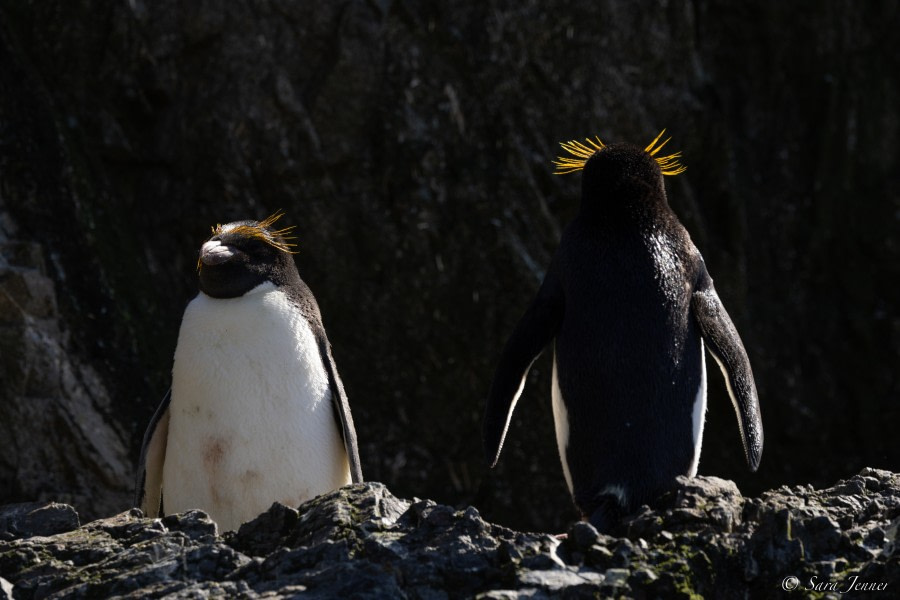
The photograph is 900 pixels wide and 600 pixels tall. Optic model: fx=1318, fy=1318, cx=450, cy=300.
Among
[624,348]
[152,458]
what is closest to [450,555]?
[624,348]

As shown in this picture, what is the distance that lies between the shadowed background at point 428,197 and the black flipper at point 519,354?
204 cm

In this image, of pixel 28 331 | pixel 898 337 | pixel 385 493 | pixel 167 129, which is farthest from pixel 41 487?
pixel 898 337

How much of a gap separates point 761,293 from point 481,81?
198 cm

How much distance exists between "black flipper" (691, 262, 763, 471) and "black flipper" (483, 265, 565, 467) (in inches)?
18.9

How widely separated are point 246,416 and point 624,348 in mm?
1402

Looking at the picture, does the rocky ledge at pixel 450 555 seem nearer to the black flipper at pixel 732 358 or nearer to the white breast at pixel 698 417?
the white breast at pixel 698 417

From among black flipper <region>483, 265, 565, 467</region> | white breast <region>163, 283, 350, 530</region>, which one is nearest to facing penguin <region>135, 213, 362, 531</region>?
white breast <region>163, 283, 350, 530</region>

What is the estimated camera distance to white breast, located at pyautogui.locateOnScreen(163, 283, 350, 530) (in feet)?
15.5

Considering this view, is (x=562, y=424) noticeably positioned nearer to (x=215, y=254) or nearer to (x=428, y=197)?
(x=215, y=254)

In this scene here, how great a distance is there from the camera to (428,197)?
21.9 feet

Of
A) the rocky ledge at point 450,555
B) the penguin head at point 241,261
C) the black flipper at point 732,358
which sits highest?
the penguin head at point 241,261

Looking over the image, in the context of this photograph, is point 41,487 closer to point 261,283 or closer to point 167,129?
point 261,283

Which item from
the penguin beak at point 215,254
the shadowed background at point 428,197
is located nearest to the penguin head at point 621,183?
the penguin beak at point 215,254

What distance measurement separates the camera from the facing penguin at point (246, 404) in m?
4.73
